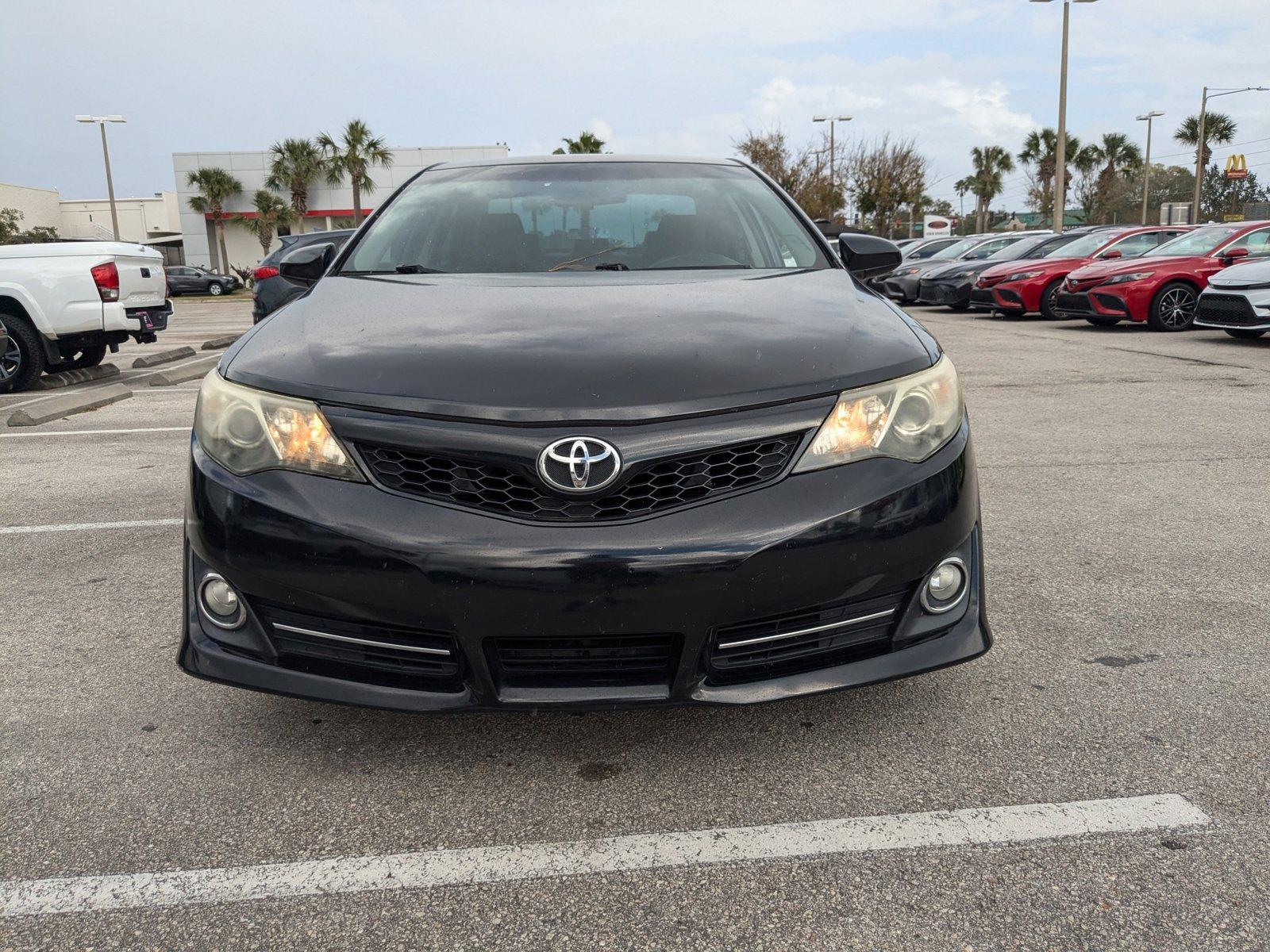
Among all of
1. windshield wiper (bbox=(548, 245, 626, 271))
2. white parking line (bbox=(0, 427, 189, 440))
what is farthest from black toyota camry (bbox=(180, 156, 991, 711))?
white parking line (bbox=(0, 427, 189, 440))

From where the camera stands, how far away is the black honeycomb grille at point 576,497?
2.10 m

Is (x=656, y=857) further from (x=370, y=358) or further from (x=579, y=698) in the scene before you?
(x=370, y=358)

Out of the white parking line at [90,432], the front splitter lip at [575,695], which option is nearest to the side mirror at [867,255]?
the front splitter lip at [575,695]

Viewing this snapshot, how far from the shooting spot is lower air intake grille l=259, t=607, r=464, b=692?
7.20 ft

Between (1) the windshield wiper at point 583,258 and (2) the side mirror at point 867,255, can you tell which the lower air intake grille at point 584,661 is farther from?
(2) the side mirror at point 867,255

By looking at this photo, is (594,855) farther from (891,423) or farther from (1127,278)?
(1127,278)

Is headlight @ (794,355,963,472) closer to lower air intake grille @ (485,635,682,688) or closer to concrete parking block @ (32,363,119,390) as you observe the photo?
lower air intake grille @ (485,635,682,688)

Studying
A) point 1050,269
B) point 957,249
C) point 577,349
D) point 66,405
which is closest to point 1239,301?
point 1050,269

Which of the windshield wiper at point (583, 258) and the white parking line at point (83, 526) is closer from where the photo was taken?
the windshield wiper at point (583, 258)

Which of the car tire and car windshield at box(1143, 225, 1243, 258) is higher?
car windshield at box(1143, 225, 1243, 258)

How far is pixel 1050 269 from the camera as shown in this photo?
16.4 meters

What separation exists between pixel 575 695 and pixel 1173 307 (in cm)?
1354

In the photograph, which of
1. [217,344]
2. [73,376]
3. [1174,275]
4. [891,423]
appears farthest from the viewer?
[217,344]

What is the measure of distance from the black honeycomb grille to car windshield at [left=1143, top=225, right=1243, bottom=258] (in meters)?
13.5
